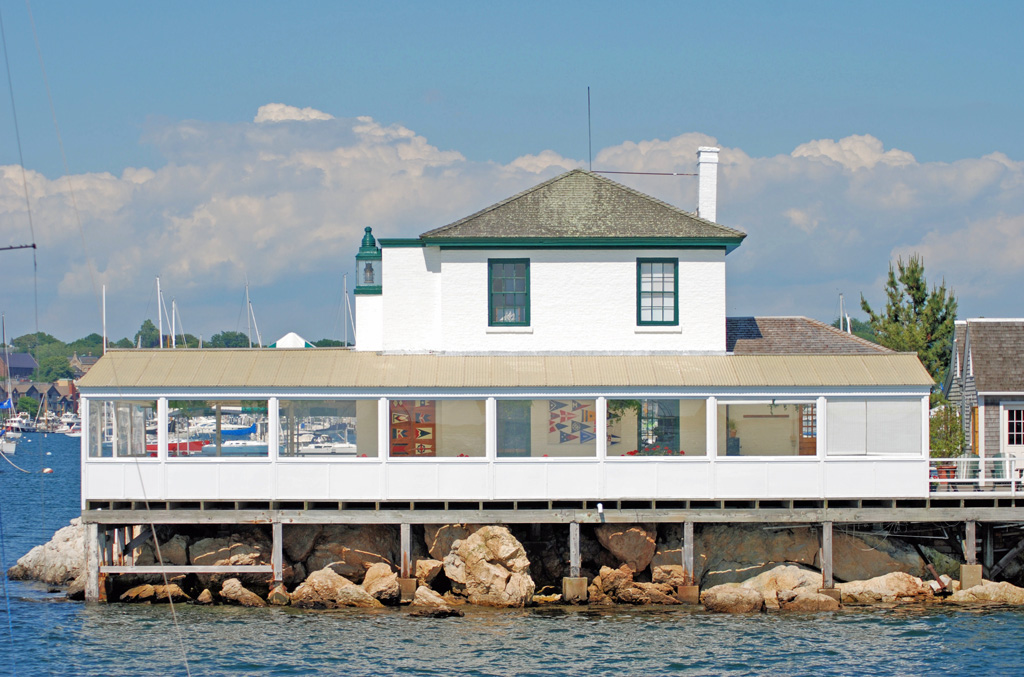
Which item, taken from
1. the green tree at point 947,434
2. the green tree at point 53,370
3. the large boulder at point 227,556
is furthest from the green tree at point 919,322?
the green tree at point 53,370

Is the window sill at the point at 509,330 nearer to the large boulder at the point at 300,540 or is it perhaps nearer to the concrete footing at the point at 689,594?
the large boulder at the point at 300,540

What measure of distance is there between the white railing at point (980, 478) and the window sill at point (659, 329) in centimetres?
619

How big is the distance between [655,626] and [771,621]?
2476 millimetres

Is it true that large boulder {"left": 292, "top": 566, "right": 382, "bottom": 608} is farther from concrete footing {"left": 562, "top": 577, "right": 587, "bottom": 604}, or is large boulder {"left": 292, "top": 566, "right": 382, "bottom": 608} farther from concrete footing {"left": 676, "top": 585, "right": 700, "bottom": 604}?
concrete footing {"left": 676, "top": 585, "right": 700, "bottom": 604}

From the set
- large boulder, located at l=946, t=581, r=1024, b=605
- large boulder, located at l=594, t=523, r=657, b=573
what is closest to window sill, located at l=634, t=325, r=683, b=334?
large boulder, located at l=594, t=523, r=657, b=573

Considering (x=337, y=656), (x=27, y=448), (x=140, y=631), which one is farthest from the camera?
(x=27, y=448)

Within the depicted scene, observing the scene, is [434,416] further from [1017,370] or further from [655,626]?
[1017,370]

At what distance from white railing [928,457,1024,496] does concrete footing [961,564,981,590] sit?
1592 mm

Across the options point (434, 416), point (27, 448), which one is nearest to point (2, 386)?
point (27, 448)

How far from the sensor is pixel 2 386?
445 feet

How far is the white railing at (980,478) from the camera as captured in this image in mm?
25250

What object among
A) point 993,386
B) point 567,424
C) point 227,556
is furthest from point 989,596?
point 227,556

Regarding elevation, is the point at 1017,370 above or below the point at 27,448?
above

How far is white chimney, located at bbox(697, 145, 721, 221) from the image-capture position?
29.0 meters
